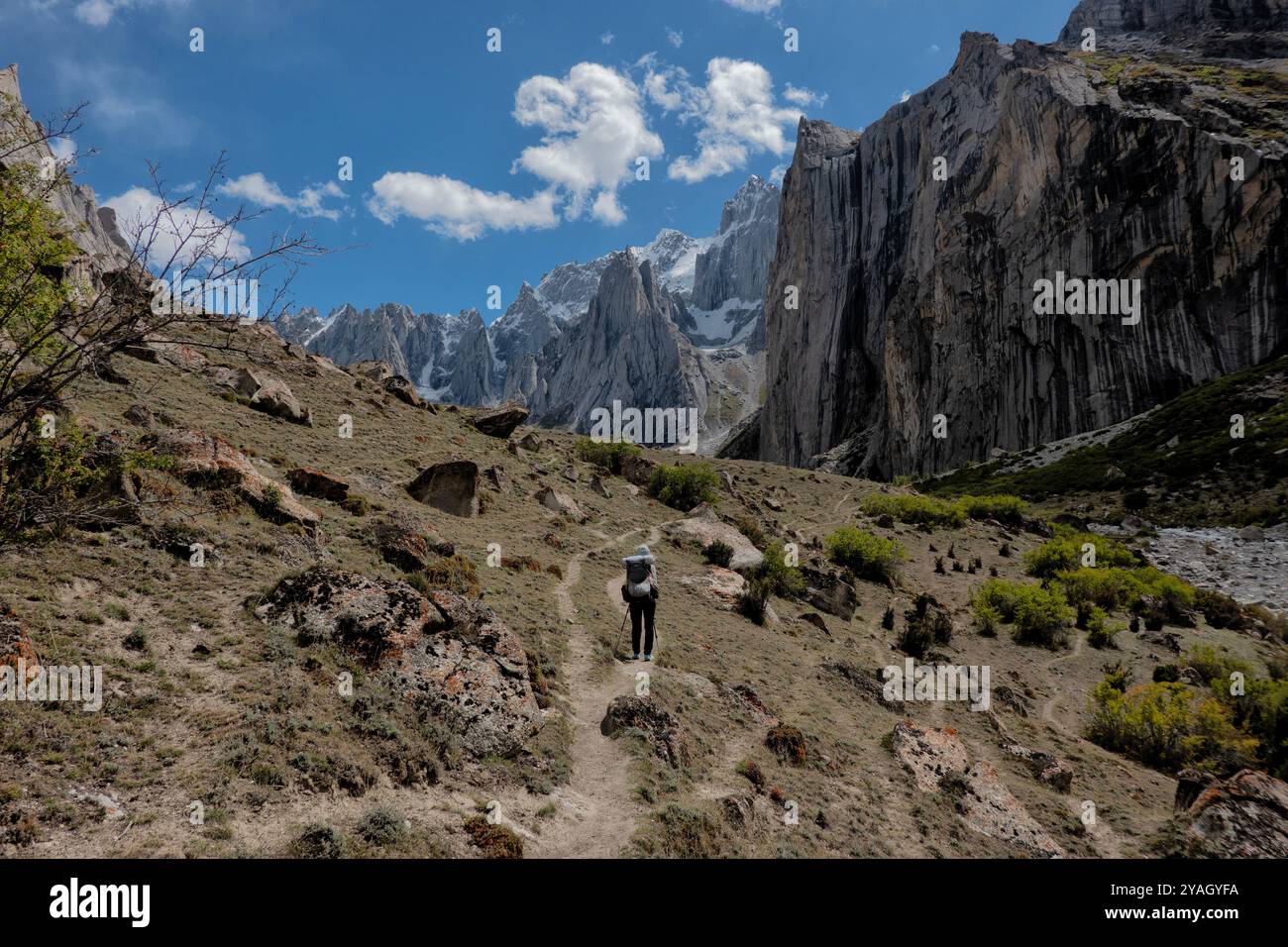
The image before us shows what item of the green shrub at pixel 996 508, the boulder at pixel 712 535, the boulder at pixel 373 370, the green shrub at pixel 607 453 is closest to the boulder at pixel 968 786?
the boulder at pixel 712 535

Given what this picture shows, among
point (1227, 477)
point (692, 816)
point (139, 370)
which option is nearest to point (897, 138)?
point (1227, 477)

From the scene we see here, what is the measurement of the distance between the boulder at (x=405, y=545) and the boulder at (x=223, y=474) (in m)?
1.73

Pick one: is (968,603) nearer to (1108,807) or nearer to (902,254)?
(1108,807)

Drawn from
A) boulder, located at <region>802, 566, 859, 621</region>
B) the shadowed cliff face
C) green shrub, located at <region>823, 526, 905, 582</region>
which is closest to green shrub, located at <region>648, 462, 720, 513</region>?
green shrub, located at <region>823, 526, 905, 582</region>

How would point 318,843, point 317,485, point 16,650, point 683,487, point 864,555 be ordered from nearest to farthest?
point 318,843, point 16,650, point 317,485, point 864,555, point 683,487

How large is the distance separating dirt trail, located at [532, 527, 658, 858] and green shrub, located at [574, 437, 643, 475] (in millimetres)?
31310

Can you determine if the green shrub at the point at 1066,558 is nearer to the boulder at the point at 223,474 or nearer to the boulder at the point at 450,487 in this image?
the boulder at the point at 450,487

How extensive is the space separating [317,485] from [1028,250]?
103103mm

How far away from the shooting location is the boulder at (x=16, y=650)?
24.5ft

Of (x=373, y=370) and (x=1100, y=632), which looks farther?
(x=373, y=370)

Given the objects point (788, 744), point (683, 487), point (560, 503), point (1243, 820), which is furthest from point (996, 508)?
point (788, 744)

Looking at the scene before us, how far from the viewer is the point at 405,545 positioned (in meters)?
16.2

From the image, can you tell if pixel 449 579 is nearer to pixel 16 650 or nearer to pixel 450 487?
pixel 16 650

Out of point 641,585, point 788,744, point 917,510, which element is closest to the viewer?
point 788,744
